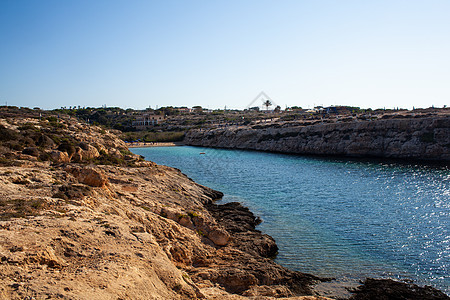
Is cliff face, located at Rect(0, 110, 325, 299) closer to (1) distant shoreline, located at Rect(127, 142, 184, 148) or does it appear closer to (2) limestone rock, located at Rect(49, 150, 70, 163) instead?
(2) limestone rock, located at Rect(49, 150, 70, 163)

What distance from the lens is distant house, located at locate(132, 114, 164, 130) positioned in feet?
428

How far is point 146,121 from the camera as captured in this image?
13700 centimetres

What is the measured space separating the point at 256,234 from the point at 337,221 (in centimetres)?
740

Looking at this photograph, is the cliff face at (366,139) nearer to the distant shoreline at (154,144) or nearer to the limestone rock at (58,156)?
the distant shoreline at (154,144)

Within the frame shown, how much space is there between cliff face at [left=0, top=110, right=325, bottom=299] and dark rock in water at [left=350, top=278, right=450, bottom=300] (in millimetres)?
2152

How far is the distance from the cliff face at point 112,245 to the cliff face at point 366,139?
46.1 meters

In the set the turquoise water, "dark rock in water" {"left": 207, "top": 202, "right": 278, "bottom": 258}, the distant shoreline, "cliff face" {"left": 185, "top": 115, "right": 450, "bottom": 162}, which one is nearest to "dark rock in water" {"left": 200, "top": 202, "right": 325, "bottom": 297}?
"dark rock in water" {"left": 207, "top": 202, "right": 278, "bottom": 258}

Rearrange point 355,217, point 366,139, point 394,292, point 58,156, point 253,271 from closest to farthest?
1. point 394,292
2. point 253,271
3. point 58,156
4. point 355,217
5. point 366,139

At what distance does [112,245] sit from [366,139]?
6203cm

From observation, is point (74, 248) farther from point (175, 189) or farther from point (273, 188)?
point (273, 188)

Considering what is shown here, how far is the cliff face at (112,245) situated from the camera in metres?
7.71

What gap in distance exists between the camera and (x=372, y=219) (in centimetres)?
2388

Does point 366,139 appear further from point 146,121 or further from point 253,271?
point 146,121

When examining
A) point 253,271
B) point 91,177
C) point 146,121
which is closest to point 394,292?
point 253,271
